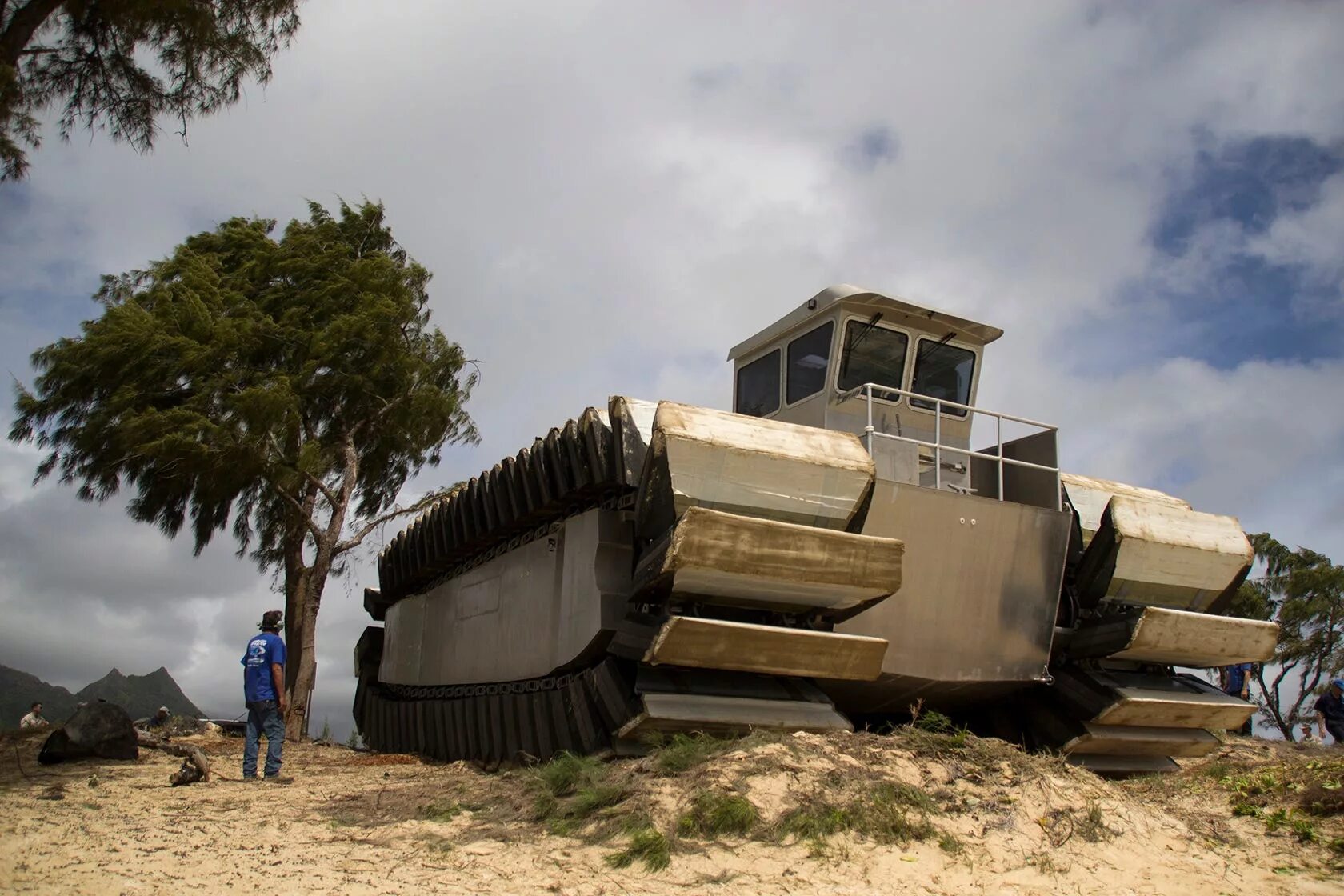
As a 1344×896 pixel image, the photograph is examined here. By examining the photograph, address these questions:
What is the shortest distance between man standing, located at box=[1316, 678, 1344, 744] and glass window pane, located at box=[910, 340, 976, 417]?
16.9 ft

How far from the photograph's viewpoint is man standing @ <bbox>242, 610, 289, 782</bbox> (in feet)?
27.3

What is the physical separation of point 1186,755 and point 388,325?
1279 centimetres

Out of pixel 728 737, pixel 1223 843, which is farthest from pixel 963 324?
pixel 1223 843

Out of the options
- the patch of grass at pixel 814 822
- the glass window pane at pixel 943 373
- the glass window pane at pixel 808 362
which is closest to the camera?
the patch of grass at pixel 814 822

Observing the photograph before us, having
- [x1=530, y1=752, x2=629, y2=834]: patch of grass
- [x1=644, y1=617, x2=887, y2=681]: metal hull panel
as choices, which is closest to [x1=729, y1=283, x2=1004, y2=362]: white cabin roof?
[x1=644, y1=617, x2=887, y2=681]: metal hull panel

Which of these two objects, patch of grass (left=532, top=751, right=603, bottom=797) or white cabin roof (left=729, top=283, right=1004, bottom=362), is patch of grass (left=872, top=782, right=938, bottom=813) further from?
white cabin roof (left=729, top=283, right=1004, bottom=362)

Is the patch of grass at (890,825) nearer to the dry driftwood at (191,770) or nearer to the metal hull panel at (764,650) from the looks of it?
the metal hull panel at (764,650)

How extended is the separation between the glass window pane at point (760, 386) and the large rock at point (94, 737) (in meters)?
6.05

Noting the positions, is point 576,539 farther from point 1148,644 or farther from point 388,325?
point 388,325

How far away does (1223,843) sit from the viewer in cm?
589

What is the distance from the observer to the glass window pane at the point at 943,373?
10.2m

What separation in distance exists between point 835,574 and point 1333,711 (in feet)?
24.3

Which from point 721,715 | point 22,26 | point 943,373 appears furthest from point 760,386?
point 22,26

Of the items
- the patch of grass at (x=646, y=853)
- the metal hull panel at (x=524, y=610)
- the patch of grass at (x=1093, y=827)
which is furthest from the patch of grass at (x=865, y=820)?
the metal hull panel at (x=524, y=610)
